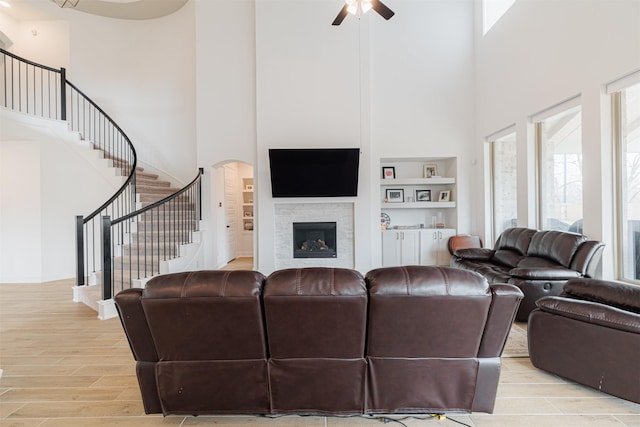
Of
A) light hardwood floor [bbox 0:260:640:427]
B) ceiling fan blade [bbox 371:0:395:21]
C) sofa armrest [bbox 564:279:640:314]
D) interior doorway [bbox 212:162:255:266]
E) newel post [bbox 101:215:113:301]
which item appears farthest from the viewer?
interior doorway [bbox 212:162:255:266]

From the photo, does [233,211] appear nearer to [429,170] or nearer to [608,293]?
[429,170]

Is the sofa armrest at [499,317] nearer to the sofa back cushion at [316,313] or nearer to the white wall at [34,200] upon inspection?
the sofa back cushion at [316,313]

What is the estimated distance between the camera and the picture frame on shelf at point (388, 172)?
7.06 m

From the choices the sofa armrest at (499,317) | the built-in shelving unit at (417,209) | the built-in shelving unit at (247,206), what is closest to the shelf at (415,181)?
the built-in shelving unit at (417,209)

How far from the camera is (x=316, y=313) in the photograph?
1.74m

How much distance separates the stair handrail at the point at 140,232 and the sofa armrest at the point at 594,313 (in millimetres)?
4609

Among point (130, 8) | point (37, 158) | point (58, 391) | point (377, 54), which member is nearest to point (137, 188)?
point (37, 158)

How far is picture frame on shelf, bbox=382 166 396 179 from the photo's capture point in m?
7.06

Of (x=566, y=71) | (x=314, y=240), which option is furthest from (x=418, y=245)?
(x=566, y=71)

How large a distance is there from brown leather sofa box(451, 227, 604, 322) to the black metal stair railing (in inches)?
A: 185

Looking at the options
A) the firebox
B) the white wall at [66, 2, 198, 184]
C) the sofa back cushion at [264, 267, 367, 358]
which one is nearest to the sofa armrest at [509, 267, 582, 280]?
the sofa back cushion at [264, 267, 367, 358]

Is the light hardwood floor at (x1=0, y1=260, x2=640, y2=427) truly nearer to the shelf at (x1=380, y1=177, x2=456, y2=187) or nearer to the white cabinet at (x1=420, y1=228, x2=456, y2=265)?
the white cabinet at (x1=420, y1=228, x2=456, y2=265)

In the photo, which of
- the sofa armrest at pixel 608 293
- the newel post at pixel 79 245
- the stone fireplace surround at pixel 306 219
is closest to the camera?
the sofa armrest at pixel 608 293

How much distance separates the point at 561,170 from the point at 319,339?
4535mm
